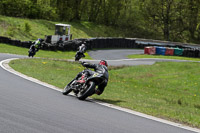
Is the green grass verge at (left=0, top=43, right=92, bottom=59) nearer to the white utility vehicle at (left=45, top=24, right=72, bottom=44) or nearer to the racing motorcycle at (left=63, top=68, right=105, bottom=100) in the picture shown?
the white utility vehicle at (left=45, top=24, right=72, bottom=44)

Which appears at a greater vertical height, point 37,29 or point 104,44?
point 37,29

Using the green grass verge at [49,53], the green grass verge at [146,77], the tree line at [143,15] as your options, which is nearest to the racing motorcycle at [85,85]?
the green grass verge at [146,77]

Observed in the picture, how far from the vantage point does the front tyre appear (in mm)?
9555

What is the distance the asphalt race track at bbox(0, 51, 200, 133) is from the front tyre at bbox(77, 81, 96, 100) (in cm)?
23

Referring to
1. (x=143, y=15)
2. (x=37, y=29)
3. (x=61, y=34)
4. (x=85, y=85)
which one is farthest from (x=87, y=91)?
(x=143, y=15)

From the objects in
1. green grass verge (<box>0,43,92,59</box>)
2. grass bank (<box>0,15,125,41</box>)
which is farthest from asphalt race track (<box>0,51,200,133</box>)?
grass bank (<box>0,15,125,41</box>)

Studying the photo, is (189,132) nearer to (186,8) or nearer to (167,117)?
(167,117)

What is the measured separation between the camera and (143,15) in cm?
6600

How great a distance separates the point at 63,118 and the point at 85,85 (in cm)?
335

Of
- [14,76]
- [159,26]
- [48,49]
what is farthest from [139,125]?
[159,26]

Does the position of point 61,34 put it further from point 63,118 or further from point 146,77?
point 63,118

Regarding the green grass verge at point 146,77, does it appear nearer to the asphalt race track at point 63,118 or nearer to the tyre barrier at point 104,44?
the asphalt race track at point 63,118

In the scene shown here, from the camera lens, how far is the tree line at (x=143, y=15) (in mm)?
63000

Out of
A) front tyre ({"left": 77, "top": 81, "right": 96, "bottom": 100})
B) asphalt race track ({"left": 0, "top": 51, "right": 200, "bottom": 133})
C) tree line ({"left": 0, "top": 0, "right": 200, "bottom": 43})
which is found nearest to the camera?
asphalt race track ({"left": 0, "top": 51, "right": 200, "bottom": 133})
